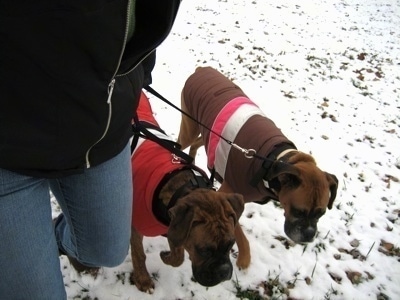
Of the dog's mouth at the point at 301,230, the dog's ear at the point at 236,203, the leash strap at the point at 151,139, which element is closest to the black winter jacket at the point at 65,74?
the leash strap at the point at 151,139

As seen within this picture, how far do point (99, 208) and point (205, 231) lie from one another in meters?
0.78

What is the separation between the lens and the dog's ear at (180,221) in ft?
7.04

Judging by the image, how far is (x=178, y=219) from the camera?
215cm

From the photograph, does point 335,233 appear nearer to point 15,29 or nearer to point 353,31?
point 15,29

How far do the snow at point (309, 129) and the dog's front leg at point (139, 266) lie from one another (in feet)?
0.23

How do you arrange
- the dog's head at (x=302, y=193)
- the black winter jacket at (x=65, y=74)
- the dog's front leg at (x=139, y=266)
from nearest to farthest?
the black winter jacket at (x=65, y=74)
the dog's front leg at (x=139, y=266)
the dog's head at (x=302, y=193)

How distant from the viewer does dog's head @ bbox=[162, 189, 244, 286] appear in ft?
7.10

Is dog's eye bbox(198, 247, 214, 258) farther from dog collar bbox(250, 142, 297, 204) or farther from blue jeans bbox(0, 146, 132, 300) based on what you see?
dog collar bbox(250, 142, 297, 204)

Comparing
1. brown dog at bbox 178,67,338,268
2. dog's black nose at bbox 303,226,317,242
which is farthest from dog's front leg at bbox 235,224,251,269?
dog's black nose at bbox 303,226,317,242

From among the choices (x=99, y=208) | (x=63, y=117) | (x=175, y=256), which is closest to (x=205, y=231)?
(x=175, y=256)

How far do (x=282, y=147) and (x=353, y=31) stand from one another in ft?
32.4

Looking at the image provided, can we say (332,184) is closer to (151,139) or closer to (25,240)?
(151,139)

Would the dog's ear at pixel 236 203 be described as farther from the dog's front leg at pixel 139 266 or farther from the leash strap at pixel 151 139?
the dog's front leg at pixel 139 266

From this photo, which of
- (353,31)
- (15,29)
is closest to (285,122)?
(15,29)
